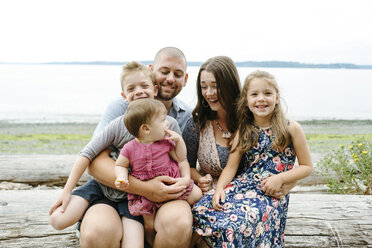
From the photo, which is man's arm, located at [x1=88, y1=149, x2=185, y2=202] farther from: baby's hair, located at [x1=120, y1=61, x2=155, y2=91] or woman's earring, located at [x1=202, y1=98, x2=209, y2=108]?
woman's earring, located at [x1=202, y1=98, x2=209, y2=108]

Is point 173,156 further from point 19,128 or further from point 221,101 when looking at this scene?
point 19,128

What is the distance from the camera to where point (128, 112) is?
7.66 ft

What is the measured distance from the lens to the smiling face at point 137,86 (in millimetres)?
2648

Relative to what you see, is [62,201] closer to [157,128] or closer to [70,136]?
[157,128]

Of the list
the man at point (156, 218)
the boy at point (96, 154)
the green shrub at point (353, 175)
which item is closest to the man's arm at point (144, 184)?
the man at point (156, 218)

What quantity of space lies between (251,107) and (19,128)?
1521 centimetres

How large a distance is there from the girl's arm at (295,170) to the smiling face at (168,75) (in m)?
1.13

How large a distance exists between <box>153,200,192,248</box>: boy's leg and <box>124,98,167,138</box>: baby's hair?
615 mm

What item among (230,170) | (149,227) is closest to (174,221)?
(149,227)

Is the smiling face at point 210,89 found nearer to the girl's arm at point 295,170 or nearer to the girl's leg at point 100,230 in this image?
the girl's arm at point 295,170

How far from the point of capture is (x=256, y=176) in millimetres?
2766

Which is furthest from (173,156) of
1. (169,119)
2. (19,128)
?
(19,128)

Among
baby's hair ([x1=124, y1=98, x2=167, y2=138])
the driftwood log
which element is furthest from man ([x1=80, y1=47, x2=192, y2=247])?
the driftwood log

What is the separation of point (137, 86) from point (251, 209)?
1.29m
